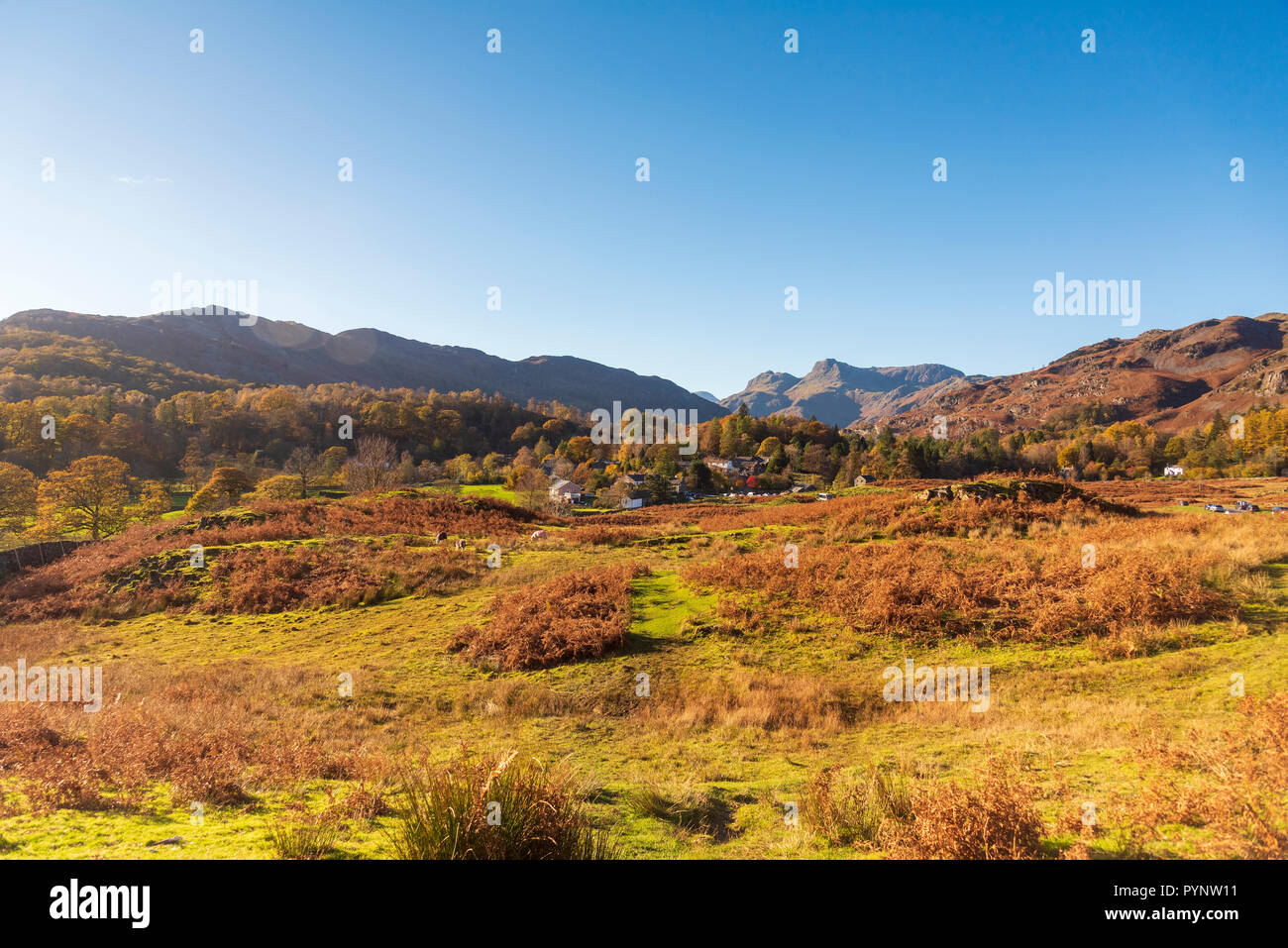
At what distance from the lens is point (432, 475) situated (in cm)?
9638

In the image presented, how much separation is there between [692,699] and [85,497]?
53.3 metres

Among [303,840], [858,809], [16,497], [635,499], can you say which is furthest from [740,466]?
[303,840]

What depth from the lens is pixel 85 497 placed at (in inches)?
1542

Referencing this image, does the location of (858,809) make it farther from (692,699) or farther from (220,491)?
(220,491)

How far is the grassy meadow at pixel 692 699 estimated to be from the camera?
14.6 feet

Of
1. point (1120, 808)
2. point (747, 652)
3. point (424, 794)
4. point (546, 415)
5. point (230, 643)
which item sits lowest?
point (230, 643)

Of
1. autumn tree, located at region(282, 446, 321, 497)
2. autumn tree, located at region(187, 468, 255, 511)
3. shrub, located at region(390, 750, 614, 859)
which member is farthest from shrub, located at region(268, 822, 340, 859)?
autumn tree, located at region(282, 446, 321, 497)

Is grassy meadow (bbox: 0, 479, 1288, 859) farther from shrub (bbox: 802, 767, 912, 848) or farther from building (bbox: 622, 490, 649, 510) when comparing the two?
building (bbox: 622, 490, 649, 510)

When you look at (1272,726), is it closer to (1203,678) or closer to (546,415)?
(1203,678)

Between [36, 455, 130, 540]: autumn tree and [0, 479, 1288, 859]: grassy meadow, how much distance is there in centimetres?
1935

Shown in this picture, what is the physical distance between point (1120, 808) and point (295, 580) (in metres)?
27.3

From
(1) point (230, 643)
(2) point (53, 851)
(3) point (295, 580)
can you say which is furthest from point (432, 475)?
(2) point (53, 851)

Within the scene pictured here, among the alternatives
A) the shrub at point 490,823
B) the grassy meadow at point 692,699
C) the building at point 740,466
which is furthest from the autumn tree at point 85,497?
the building at point 740,466

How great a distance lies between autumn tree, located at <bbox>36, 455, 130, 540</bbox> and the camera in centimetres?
3841
